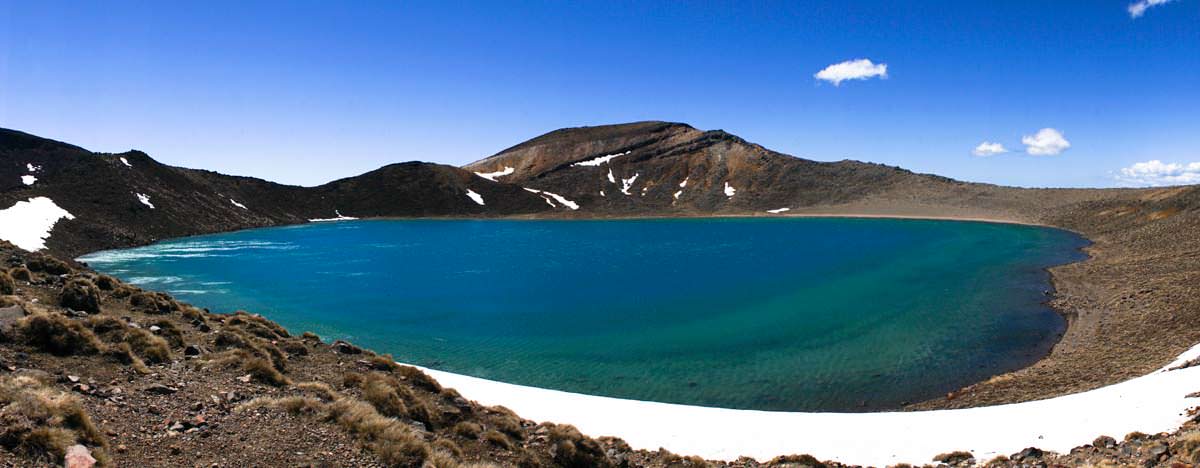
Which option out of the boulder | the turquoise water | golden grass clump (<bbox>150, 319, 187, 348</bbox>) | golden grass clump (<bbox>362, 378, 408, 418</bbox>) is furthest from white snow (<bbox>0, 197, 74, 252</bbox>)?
the boulder

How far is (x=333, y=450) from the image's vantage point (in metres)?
7.85

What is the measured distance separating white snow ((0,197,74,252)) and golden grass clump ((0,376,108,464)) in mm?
52989

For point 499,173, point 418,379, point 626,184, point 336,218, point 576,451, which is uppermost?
point 499,173

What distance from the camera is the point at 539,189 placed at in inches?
5148

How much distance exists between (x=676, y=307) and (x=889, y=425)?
16.7 meters

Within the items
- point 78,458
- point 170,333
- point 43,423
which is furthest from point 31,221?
point 78,458

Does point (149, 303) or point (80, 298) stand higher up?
point (80, 298)

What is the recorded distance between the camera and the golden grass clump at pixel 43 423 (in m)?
5.98

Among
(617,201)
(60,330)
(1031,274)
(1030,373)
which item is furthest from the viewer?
(617,201)

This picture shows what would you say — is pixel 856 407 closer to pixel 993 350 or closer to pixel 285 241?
pixel 993 350

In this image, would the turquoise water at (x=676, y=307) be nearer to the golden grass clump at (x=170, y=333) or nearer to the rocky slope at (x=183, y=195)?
the golden grass clump at (x=170, y=333)

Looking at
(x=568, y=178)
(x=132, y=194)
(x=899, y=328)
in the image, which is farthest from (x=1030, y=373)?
(x=568, y=178)

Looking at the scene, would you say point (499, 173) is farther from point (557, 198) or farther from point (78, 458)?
point (78, 458)

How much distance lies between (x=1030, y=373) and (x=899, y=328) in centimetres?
649
